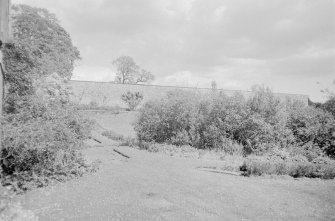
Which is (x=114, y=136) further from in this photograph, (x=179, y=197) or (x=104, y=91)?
(x=104, y=91)

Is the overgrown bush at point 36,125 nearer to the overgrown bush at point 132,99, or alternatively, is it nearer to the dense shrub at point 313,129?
the dense shrub at point 313,129

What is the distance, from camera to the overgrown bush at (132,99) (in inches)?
1694

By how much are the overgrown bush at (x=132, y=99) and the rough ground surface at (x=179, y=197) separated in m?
30.8

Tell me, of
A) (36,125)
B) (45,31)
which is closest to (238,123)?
(36,125)

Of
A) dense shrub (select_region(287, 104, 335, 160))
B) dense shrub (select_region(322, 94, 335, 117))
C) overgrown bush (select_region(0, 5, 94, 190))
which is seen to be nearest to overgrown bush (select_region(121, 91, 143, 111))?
dense shrub (select_region(322, 94, 335, 117))

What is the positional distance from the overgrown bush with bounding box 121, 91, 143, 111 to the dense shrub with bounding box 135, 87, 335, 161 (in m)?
23.5

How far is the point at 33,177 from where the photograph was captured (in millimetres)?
9766

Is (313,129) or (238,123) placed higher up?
(238,123)

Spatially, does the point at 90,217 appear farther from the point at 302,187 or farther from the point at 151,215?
the point at 302,187

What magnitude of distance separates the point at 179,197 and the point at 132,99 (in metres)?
35.7

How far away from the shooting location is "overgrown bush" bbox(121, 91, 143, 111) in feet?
141

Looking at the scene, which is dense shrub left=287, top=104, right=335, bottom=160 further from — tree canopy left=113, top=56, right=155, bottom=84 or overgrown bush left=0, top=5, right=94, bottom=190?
tree canopy left=113, top=56, right=155, bottom=84

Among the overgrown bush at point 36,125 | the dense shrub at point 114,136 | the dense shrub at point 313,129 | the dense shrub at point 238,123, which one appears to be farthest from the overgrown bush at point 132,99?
the overgrown bush at point 36,125

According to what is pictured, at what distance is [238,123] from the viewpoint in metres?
17.4
